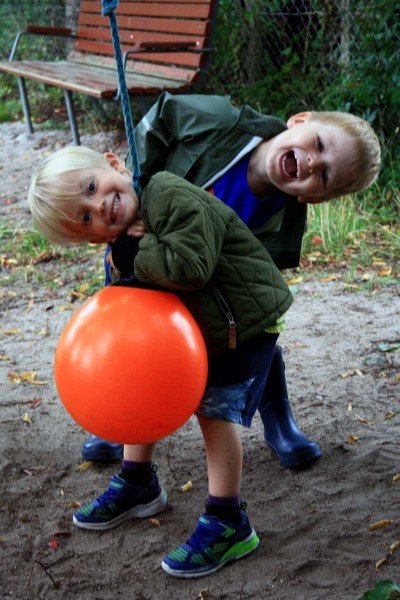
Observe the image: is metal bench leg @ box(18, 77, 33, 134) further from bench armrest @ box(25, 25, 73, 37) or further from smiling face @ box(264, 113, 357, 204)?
smiling face @ box(264, 113, 357, 204)

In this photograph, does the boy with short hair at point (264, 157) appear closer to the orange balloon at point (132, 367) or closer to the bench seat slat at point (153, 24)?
the orange balloon at point (132, 367)

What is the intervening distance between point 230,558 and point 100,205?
1.14 m

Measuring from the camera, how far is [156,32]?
8266mm

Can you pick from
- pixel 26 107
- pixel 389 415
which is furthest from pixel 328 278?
pixel 26 107

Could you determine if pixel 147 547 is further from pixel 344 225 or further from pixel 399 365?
pixel 344 225

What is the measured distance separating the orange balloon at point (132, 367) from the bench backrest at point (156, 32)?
5683mm

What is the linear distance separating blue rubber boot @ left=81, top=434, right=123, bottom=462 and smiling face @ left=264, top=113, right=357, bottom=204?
130 cm

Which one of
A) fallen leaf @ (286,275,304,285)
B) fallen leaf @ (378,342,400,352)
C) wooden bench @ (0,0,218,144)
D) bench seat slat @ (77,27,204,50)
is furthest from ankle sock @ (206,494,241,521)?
bench seat slat @ (77,27,204,50)

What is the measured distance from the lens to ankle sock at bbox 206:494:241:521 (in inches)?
98.8

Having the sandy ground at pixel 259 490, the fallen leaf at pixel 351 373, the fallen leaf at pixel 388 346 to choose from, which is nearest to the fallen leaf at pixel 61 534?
the sandy ground at pixel 259 490

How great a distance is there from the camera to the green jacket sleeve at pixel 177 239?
81.5 inches

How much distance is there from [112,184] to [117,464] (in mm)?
1371

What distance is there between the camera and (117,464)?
10.5 ft

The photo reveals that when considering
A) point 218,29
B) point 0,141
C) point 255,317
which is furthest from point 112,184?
point 0,141
